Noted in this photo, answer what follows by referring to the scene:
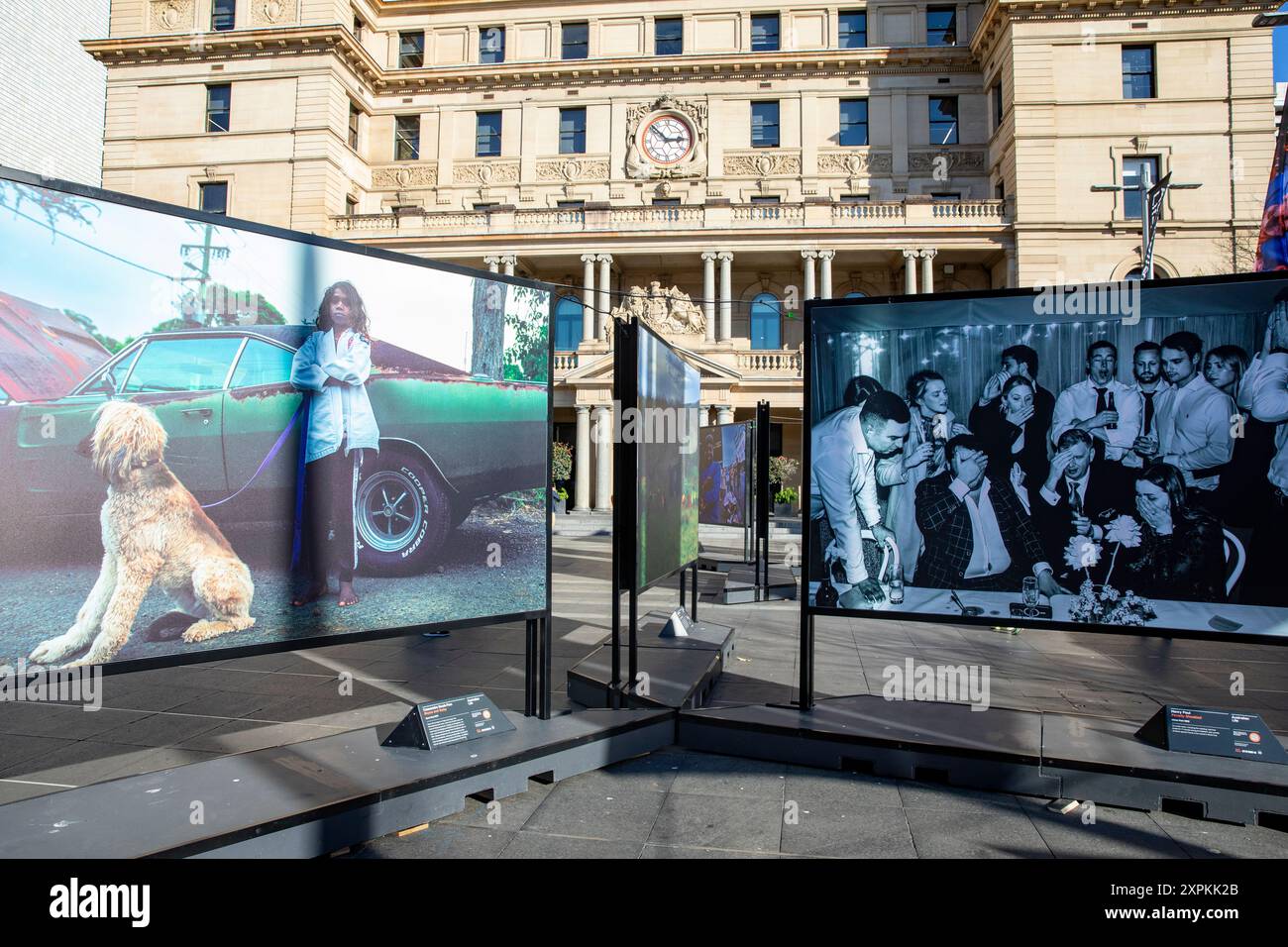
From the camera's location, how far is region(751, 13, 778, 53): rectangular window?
4066cm

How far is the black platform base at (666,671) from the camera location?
20.3 ft

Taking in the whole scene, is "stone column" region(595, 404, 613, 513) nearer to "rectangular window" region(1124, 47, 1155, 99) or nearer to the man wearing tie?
the man wearing tie

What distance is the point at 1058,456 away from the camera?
5.20m

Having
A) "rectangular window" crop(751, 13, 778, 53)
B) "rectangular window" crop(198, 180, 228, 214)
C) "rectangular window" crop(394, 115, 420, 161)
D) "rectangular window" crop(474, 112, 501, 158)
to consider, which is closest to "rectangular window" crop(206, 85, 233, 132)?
"rectangular window" crop(198, 180, 228, 214)

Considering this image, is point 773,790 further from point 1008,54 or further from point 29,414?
point 1008,54

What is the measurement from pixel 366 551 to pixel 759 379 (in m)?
29.1

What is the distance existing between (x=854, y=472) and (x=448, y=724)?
130 inches

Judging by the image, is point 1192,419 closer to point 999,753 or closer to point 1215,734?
point 1215,734

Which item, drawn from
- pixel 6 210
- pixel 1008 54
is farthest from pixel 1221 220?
pixel 6 210

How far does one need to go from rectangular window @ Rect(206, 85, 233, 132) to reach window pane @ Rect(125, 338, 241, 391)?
44.5 metres

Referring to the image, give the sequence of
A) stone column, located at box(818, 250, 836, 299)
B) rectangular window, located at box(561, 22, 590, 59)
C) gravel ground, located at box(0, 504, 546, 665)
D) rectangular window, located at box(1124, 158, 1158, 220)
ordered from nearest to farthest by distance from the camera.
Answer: gravel ground, located at box(0, 504, 546, 665)
rectangular window, located at box(1124, 158, 1158, 220)
stone column, located at box(818, 250, 836, 299)
rectangular window, located at box(561, 22, 590, 59)

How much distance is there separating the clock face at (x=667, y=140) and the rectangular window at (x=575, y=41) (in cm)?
631

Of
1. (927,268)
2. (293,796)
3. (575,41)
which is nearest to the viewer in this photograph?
(293,796)

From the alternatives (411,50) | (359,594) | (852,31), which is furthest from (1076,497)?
(411,50)
